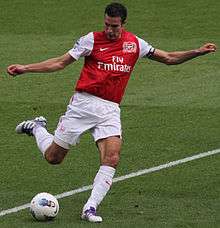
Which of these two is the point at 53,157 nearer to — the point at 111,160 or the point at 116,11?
the point at 111,160

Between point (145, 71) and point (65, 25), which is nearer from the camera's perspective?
point (145, 71)

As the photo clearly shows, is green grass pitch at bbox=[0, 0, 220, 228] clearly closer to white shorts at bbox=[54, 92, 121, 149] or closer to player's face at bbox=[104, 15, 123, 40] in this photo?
white shorts at bbox=[54, 92, 121, 149]

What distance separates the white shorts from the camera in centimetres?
1202

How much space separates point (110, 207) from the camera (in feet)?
39.7

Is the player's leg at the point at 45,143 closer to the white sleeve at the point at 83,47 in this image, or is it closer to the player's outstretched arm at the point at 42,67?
the player's outstretched arm at the point at 42,67

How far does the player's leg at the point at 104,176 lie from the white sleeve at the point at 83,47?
A: 1029 mm

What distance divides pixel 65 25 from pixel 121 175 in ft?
39.5

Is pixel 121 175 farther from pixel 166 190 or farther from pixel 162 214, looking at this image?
pixel 162 214

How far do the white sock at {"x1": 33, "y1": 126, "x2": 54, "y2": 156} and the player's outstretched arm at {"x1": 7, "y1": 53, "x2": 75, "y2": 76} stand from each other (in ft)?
3.98

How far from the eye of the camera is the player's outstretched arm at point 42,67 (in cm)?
1184

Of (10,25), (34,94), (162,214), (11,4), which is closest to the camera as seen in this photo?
(162,214)

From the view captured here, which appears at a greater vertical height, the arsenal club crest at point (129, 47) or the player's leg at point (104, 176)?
the arsenal club crest at point (129, 47)

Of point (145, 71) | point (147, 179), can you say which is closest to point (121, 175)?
point (147, 179)

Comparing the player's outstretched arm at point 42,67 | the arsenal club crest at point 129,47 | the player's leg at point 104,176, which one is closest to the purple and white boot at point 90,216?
the player's leg at point 104,176
